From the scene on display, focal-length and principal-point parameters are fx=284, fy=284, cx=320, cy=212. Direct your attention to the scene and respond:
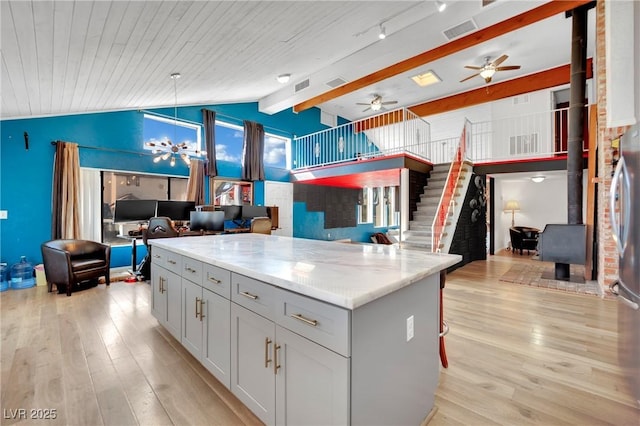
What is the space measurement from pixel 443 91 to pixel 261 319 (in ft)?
29.1

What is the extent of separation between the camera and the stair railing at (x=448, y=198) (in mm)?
5203

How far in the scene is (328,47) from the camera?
4609mm

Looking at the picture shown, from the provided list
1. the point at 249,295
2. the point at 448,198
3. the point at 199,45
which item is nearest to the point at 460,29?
the point at 448,198

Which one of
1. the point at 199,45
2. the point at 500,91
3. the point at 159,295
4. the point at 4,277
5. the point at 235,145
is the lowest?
the point at 4,277

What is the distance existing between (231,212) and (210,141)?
5.80 feet

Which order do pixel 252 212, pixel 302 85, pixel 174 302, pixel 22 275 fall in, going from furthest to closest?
pixel 252 212 < pixel 302 85 < pixel 22 275 < pixel 174 302

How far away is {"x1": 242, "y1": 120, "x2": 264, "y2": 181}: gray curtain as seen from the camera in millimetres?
7453

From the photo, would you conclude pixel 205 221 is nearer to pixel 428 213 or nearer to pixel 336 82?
pixel 336 82

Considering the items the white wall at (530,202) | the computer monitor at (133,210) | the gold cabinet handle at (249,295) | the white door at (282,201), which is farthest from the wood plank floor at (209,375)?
the white wall at (530,202)

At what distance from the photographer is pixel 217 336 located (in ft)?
6.17

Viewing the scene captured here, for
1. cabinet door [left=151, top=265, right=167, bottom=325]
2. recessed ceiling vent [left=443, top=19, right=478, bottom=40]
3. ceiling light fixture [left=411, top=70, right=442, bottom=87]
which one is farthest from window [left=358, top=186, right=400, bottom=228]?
cabinet door [left=151, top=265, right=167, bottom=325]

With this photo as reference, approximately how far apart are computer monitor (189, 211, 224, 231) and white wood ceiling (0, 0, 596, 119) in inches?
90.6

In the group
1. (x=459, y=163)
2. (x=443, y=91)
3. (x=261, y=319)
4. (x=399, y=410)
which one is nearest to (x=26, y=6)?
(x=261, y=319)

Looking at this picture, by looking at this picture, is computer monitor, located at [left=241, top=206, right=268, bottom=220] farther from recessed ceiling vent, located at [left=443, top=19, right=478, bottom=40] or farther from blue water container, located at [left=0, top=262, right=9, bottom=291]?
recessed ceiling vent, located at [left=443, top=19, right=478, bottom=40]
